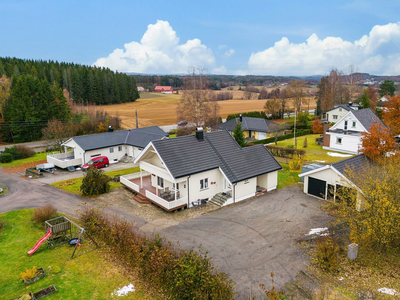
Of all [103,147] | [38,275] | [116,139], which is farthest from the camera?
[116,139]

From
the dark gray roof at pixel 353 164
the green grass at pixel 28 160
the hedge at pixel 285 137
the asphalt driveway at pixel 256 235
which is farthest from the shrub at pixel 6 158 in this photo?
the dark gray roof at pixel 353 164

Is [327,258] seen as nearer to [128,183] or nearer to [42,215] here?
[128,183]

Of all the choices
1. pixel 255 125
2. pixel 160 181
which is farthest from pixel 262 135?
pixel 160 181

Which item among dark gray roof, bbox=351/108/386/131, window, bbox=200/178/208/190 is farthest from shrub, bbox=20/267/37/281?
dark gray roof, bbox=351/108/386/131

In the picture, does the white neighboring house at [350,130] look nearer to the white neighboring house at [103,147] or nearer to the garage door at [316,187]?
the garage door at [316,187]

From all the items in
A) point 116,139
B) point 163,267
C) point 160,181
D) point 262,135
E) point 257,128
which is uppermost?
point 257,128

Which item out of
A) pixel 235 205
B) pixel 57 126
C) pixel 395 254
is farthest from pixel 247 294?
pixel 57 126

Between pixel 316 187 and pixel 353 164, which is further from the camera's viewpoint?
pixel 316 187
